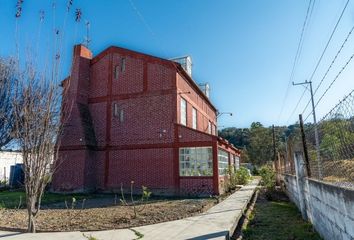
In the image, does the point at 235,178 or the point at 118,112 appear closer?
the point at 118,112

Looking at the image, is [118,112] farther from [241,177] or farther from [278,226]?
[278,226]

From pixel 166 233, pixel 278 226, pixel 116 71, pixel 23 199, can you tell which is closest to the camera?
pixel 166 233

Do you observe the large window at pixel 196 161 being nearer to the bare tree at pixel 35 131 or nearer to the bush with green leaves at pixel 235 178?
the bush with green leaves at pixel 235 178

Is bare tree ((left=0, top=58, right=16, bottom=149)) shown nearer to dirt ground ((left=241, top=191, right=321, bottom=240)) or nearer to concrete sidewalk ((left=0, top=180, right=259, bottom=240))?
concrete sidewalk ((left=0, top=180, right=259, bottom=240))

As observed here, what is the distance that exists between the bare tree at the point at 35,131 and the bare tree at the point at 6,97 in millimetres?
9535

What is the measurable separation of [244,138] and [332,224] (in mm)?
72451

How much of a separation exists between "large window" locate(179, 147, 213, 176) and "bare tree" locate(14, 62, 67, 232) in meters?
10.5

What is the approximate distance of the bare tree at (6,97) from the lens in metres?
18.0

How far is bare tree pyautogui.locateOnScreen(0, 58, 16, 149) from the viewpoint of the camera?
18.0m

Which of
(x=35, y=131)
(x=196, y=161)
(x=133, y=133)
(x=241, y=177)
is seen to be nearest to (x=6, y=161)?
(x=133, y=133)

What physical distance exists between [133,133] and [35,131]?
39.0 feet

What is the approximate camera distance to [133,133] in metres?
19.8

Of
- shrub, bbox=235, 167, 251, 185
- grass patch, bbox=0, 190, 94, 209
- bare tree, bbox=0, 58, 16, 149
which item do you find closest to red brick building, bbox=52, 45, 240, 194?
grass patch, bbox=0, 190, 94, 209

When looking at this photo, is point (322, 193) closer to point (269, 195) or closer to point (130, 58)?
point (269, 195)
